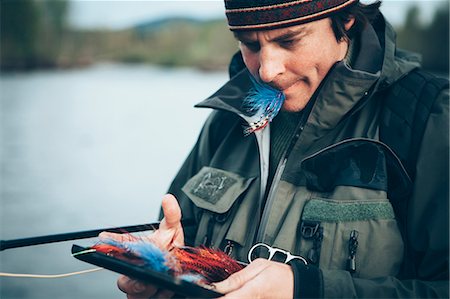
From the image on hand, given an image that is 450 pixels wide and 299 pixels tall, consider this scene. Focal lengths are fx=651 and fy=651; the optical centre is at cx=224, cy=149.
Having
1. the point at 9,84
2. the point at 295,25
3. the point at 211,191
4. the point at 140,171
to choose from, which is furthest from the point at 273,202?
the point at 9,84

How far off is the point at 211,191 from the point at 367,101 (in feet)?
2.60

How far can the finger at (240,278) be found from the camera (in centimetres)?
206

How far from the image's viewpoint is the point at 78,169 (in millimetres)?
12398

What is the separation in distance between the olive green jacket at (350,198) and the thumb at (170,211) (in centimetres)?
30

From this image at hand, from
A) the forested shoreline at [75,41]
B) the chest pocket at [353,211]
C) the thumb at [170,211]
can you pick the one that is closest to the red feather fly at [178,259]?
the thumb at [170,211]

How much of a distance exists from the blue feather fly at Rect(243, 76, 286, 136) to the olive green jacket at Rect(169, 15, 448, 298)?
52 millimetres

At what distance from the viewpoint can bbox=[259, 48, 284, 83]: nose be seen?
2.48m

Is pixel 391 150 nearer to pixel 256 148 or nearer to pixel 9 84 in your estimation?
pixel 256 148

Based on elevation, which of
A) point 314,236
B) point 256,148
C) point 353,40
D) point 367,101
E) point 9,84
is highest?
point 353,40

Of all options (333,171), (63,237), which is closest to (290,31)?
(333,171)

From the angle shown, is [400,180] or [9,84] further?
[9,84]

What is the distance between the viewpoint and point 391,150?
2338 millimetres

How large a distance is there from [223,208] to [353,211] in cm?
60

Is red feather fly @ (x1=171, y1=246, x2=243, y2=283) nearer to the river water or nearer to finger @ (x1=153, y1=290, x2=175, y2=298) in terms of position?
finger @ (x1=153, y1=290, x2=175, y2=298)
